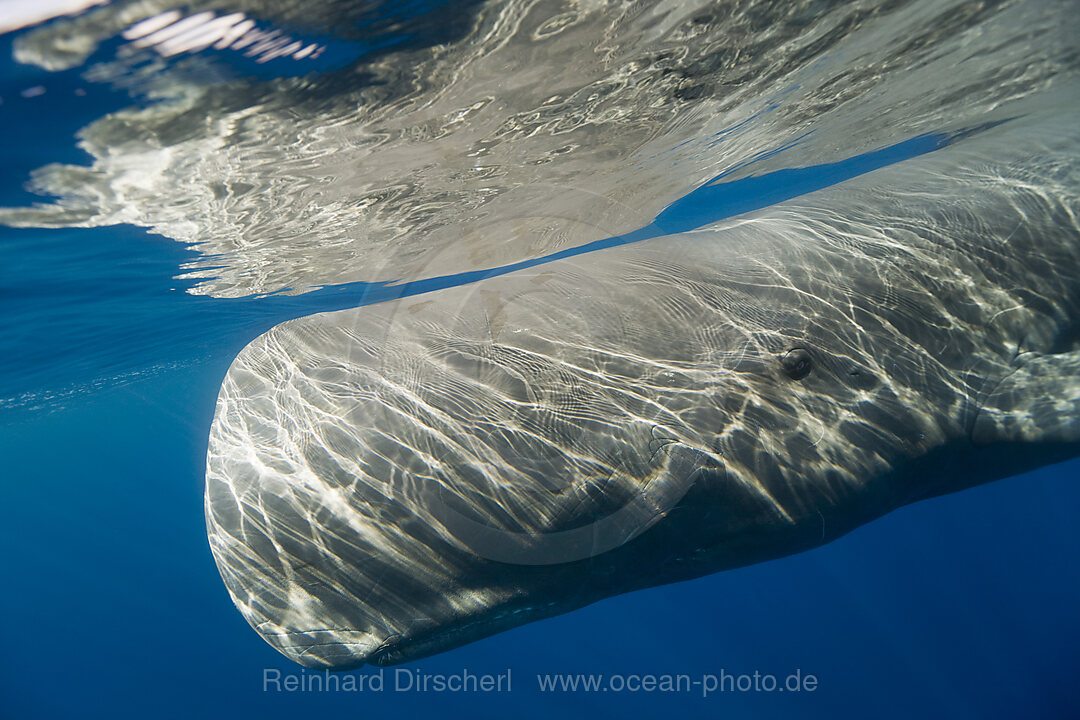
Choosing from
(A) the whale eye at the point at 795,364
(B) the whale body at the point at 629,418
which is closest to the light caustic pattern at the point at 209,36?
(B) the whale body at the point at 629,418

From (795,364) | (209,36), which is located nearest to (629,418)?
(795,364)

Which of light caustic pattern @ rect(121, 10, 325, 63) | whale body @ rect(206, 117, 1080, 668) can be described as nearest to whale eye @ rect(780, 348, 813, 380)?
whale body @ rect(206, 117, 1080, 668)

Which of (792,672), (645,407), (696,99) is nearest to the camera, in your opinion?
(645,407)

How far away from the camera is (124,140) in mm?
4418

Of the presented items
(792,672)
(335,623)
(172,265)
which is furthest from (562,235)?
(792,672)

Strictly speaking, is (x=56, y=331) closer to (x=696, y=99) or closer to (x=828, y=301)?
(x=696, y=99)

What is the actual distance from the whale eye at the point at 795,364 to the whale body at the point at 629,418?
0.04 feet

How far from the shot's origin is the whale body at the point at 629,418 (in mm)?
2383

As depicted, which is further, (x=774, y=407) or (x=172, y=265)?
(x=172, y=265)

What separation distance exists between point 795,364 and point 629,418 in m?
0.92

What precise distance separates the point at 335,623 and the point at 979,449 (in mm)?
3325

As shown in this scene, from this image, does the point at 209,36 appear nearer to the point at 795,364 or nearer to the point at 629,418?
the point at 629,418

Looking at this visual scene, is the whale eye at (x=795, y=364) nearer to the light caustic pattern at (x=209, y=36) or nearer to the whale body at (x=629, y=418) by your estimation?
the whale body at (x=629, y=418)

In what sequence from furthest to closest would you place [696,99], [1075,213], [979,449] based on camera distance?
[696,99]
[1075,213]
[979,449]
